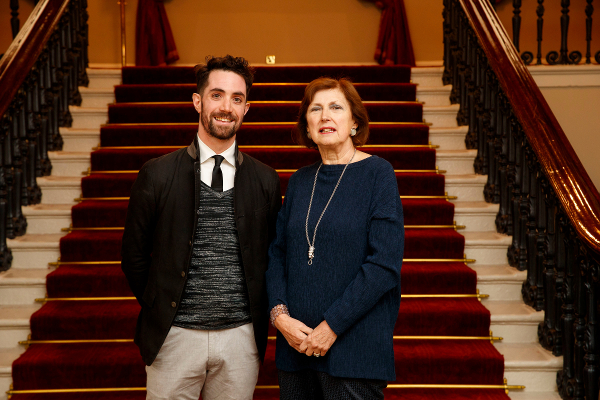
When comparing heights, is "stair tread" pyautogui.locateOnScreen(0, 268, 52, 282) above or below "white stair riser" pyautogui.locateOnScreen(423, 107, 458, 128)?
below

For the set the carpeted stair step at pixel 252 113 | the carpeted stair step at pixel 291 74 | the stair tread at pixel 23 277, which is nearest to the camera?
the stair tread at pixel 23 277

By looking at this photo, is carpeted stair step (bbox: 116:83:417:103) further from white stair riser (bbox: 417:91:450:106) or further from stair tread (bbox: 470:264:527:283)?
stair tread (bbox: 470:264:527:283)

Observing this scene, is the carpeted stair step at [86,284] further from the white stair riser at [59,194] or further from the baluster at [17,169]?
the white stair riser at [59,194]

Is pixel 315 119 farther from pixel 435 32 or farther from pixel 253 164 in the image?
pixel 435 32

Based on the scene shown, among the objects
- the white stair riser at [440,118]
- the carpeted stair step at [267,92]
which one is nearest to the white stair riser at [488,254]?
the white stair riser at [440,118]

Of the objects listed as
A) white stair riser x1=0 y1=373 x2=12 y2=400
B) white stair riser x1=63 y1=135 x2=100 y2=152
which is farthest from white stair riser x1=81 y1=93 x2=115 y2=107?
white stair riser x1=0 y1=373 x2=12 y2=400

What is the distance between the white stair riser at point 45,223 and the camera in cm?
333

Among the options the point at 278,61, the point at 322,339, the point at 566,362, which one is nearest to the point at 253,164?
the point at 322,339

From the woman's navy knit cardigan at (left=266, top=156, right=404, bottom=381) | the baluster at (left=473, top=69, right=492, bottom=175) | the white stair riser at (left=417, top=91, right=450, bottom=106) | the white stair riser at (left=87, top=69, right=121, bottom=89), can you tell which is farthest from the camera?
the white stair riser at (left=87, top=69, right=121, bottom=89)

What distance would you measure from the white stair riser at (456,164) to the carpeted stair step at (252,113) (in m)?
0.55

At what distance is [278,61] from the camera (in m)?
6.64

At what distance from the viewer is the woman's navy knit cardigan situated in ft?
5.05

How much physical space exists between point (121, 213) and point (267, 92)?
1.68 metres

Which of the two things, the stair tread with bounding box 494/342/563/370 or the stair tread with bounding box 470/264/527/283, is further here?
the stair tread with bounding box 470/264/527/283
